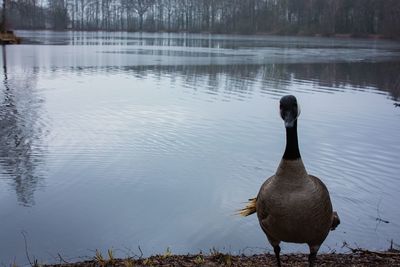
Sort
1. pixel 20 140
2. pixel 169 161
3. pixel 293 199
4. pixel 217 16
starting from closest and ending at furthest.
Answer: pixel 293 199, pixel 169 161, pixel 20 140, pixel 217 16

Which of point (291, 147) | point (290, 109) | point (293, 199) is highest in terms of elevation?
point (290, 109)

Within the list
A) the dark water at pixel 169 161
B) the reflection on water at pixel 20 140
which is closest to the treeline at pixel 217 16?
the reflection on water at pixel 20 140

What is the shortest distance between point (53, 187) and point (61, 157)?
1651mm

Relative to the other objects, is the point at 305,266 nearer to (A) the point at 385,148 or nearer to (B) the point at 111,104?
(A) the point at 385,148

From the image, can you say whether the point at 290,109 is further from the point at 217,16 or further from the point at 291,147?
the point at 217,16

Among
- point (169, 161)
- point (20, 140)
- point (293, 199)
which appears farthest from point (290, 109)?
point (20, 140)

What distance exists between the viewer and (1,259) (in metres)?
5.70

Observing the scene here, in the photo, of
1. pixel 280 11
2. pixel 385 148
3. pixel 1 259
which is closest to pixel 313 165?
pixel 385 148

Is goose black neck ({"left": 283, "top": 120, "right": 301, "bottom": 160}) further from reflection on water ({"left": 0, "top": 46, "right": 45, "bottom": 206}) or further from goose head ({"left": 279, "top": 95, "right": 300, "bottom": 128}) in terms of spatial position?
reflection on water ({"left": 0, "top": 46, "right": 45, "bottom": 206})

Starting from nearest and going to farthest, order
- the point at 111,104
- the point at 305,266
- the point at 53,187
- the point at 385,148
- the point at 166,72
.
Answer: the point at 305,266 < the point at 53,187 < the point at 385,148 < the point at 111,104 < the point at 166,72

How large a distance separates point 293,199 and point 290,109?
2.19ft

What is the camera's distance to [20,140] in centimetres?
1092

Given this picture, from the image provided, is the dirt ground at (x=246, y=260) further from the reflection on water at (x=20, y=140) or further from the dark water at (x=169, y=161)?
the reflection on water at (x=20, y=140)

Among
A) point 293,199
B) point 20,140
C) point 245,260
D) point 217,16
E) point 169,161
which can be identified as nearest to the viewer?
point 293,199
